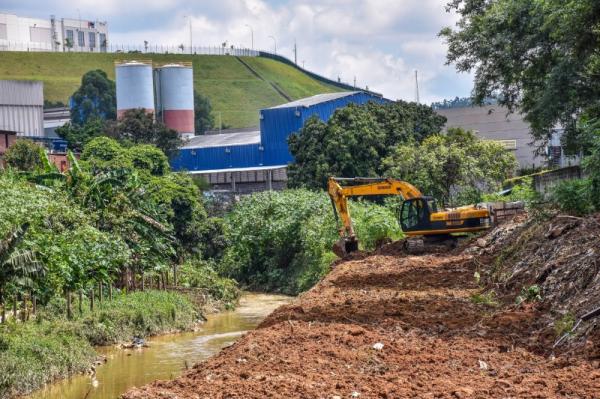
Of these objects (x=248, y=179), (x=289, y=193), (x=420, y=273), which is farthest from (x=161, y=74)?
(x=420, y=273)

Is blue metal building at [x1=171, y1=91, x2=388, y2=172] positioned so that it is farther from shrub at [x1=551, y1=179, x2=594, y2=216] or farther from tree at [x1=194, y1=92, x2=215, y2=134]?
shrub at [x1=551, y1=179, x2=594, y2=216]

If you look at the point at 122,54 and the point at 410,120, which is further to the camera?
the point at 122,54

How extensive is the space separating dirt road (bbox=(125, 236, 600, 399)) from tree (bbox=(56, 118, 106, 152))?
60.4m

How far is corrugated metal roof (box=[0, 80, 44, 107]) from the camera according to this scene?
94438mm

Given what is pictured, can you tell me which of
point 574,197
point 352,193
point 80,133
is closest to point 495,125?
point 80,133

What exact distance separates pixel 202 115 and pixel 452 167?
7587 centimetres

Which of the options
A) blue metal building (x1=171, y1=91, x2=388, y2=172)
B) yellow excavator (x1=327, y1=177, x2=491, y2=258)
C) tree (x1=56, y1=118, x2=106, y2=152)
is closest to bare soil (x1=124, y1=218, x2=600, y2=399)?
yellow excavator (x1=327, y1=177, x2=491, y2=258)

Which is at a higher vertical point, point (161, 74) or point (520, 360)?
point (161, 74)

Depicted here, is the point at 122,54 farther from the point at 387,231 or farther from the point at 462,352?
the point at 462,352

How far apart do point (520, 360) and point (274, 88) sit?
13455cm

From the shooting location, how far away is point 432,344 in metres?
17.1

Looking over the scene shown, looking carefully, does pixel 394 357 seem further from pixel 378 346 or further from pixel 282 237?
pixel 282 237

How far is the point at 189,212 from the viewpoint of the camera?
2153 inches

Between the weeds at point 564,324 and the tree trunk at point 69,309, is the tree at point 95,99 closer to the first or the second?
the tree trunk at point 69,309
